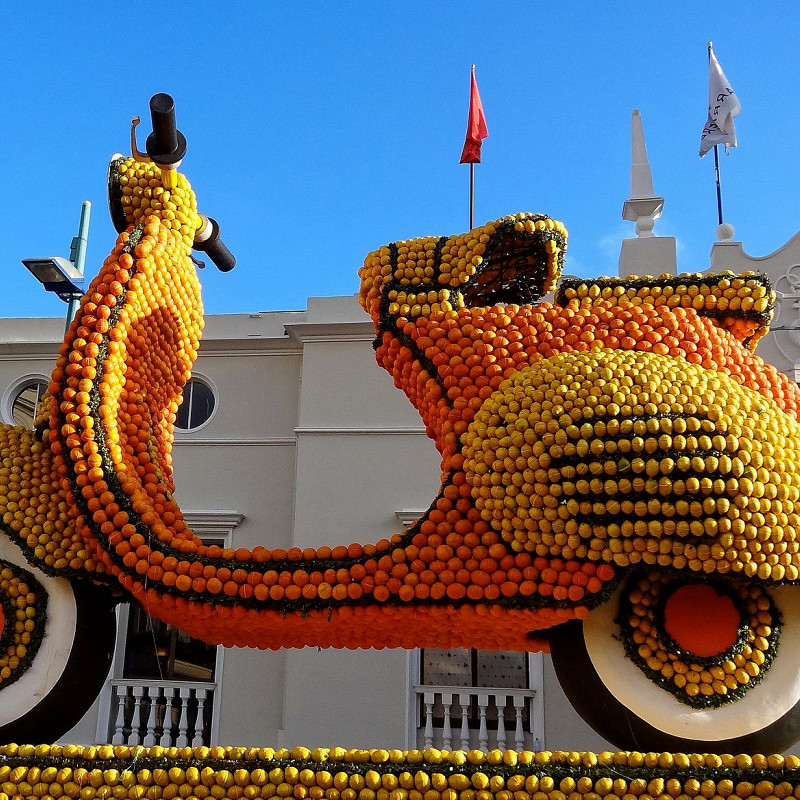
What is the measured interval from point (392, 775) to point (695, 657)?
1.57 m

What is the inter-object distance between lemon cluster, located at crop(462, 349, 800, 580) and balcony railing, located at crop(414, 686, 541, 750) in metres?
5.85

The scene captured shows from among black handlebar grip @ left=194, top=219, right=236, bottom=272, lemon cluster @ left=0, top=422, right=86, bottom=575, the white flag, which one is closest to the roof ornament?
the white flag

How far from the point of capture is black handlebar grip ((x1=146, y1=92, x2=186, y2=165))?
567 cm

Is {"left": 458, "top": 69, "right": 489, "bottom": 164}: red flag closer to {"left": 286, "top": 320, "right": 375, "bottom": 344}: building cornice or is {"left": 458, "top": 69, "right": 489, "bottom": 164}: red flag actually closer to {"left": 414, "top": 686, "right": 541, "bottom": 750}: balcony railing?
{"left": 286, "top": 320, "right": 375, "bottom": 344}: building cornice

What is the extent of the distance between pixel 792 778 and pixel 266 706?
775 centimetres

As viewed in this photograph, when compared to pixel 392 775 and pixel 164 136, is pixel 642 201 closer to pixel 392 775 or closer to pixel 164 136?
pixel 164 136

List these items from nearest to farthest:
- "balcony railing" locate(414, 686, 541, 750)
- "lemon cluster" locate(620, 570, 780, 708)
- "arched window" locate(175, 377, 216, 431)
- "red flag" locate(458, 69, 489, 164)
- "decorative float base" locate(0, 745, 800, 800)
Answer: "decorative float base" locate(0, 745, 800, 800) < "lemon cluster" locate(620, 570, 780, 708) < "red flag" locate(458, 69, 489, 164) < "balcony railing" locate(414, 686, 541, 750) < "arched window" locate(175, 377, 216, 431)

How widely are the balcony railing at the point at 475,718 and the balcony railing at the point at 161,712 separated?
2.52 metres

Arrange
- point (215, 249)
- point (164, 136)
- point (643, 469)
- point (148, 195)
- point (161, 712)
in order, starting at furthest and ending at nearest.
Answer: point (161, 712) → point (215, 249) → point (148, 195) → point (164, 136) → point (643, 469)

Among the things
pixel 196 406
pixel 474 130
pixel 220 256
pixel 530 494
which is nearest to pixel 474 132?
pixel 474 130

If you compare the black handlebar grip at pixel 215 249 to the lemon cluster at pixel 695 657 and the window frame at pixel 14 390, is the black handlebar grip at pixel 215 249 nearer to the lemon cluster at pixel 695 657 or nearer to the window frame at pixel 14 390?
the lemon cluster at pixel 695 657

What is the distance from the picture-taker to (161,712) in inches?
408

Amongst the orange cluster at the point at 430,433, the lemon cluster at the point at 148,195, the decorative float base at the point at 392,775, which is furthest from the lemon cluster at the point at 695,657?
the lemon cluster at the point at 148,195

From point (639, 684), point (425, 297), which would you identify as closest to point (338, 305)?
point (425, 297)
